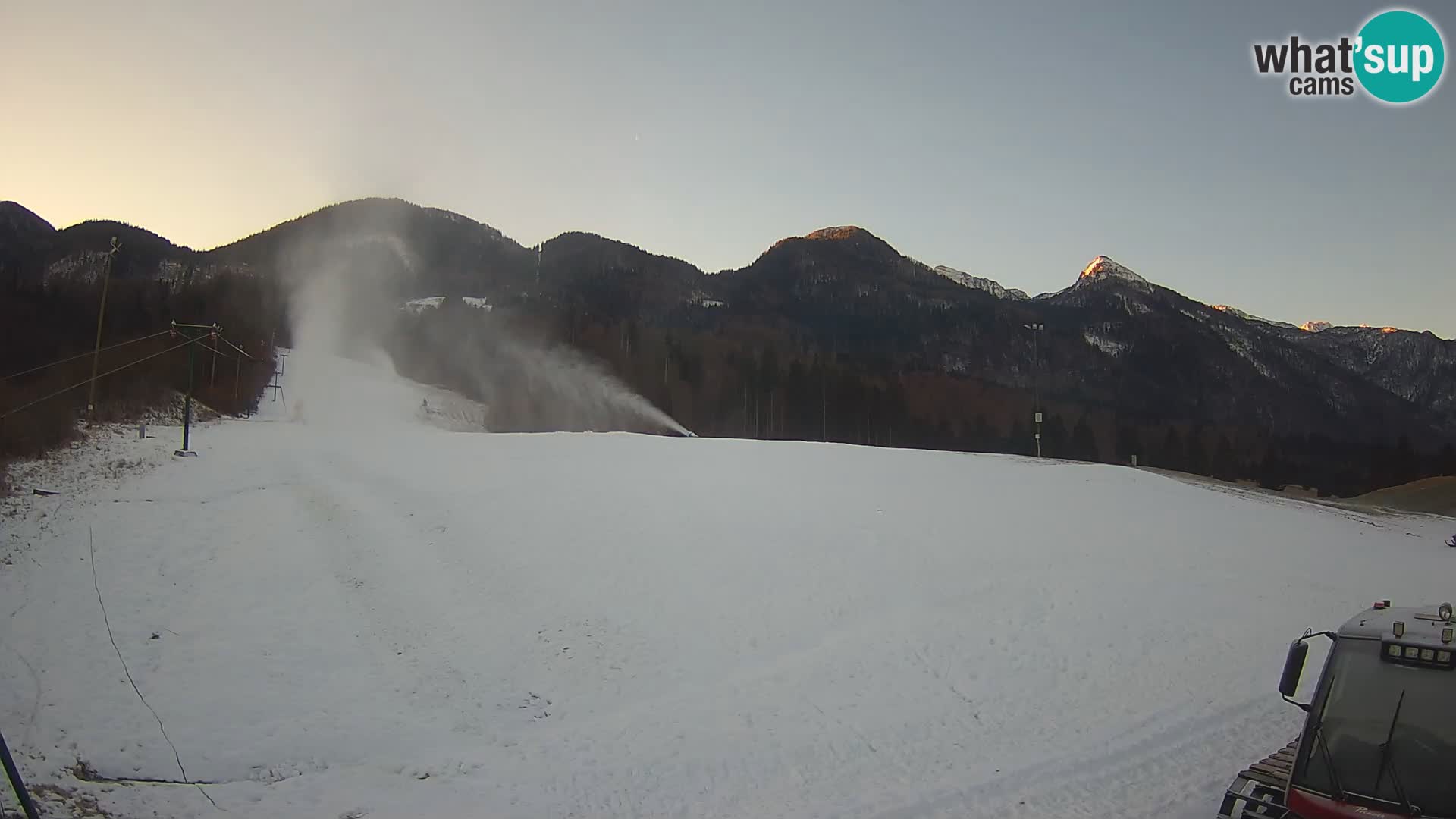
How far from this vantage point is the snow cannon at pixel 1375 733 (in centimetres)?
589

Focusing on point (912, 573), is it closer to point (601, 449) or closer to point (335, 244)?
point (601, 449)

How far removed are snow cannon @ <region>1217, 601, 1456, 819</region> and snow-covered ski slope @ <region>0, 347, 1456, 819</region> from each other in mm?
2079

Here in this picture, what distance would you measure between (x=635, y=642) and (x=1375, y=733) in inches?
382

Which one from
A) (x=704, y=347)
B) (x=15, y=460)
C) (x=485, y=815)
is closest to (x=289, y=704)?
(x=485, y=815)

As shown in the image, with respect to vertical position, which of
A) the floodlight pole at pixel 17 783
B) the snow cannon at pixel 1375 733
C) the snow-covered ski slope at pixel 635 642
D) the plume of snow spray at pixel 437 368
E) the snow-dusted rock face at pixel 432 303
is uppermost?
the snow-dusted rock face at pixel 432 303

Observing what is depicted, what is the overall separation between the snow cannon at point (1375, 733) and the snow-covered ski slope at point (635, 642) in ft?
6.82

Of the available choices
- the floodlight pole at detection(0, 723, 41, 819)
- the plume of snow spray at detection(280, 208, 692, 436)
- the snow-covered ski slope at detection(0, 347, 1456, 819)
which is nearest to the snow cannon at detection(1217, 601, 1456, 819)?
the snow-covered ski slope at detection(0, 347, 1456, 819)

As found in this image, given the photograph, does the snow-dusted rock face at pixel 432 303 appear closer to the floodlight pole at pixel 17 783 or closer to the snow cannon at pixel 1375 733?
the floodlight pole at pixel 17 783

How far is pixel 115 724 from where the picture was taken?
920 cm

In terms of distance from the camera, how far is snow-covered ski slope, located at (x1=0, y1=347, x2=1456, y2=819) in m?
8.77

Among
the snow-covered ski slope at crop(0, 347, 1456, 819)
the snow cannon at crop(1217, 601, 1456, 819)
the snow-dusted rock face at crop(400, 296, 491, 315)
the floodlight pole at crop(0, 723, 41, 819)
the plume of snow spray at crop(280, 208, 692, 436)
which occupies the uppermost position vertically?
the snow-dusted rock face at crop(400, 296, 491, 315)

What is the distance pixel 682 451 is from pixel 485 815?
22.5 metres

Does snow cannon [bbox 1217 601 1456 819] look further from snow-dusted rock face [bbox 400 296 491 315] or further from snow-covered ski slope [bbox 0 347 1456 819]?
snow-dusted rock face [bbox 400 296 491 315]

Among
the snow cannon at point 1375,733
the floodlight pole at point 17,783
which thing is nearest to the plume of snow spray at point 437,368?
the floodlight pole at point 17,783
